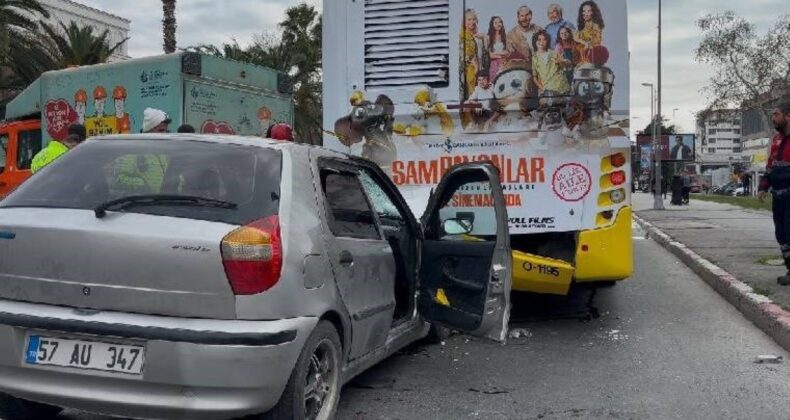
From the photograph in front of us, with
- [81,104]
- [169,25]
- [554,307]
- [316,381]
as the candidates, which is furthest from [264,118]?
[169,25]

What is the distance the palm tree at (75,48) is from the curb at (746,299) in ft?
70.3

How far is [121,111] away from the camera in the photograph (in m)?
11.0

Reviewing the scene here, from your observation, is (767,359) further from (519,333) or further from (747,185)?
(747,185)

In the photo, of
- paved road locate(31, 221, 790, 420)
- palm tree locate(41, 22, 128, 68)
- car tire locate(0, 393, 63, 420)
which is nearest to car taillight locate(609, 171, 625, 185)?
paved road locate(31, 221, 790, 420)

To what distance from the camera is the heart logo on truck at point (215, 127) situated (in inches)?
422

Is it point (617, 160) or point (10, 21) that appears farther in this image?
point (10, 21)

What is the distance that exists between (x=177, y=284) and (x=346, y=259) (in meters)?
0.98

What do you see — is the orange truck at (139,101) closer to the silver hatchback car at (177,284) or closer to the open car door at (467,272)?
the open car door at (467,272)

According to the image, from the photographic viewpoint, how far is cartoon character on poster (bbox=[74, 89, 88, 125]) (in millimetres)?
A: 11367

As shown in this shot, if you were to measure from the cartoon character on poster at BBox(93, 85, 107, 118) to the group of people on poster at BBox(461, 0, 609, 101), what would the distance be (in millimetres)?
6575

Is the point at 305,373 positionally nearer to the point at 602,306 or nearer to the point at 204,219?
the point at 204,219

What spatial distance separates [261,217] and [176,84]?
24.1 feet

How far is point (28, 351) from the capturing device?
3.35 meters

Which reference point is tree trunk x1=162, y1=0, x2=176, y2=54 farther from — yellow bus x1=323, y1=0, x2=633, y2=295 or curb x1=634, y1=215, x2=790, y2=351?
yellow bus x1=323, y1=0, x2=633, y2=295
